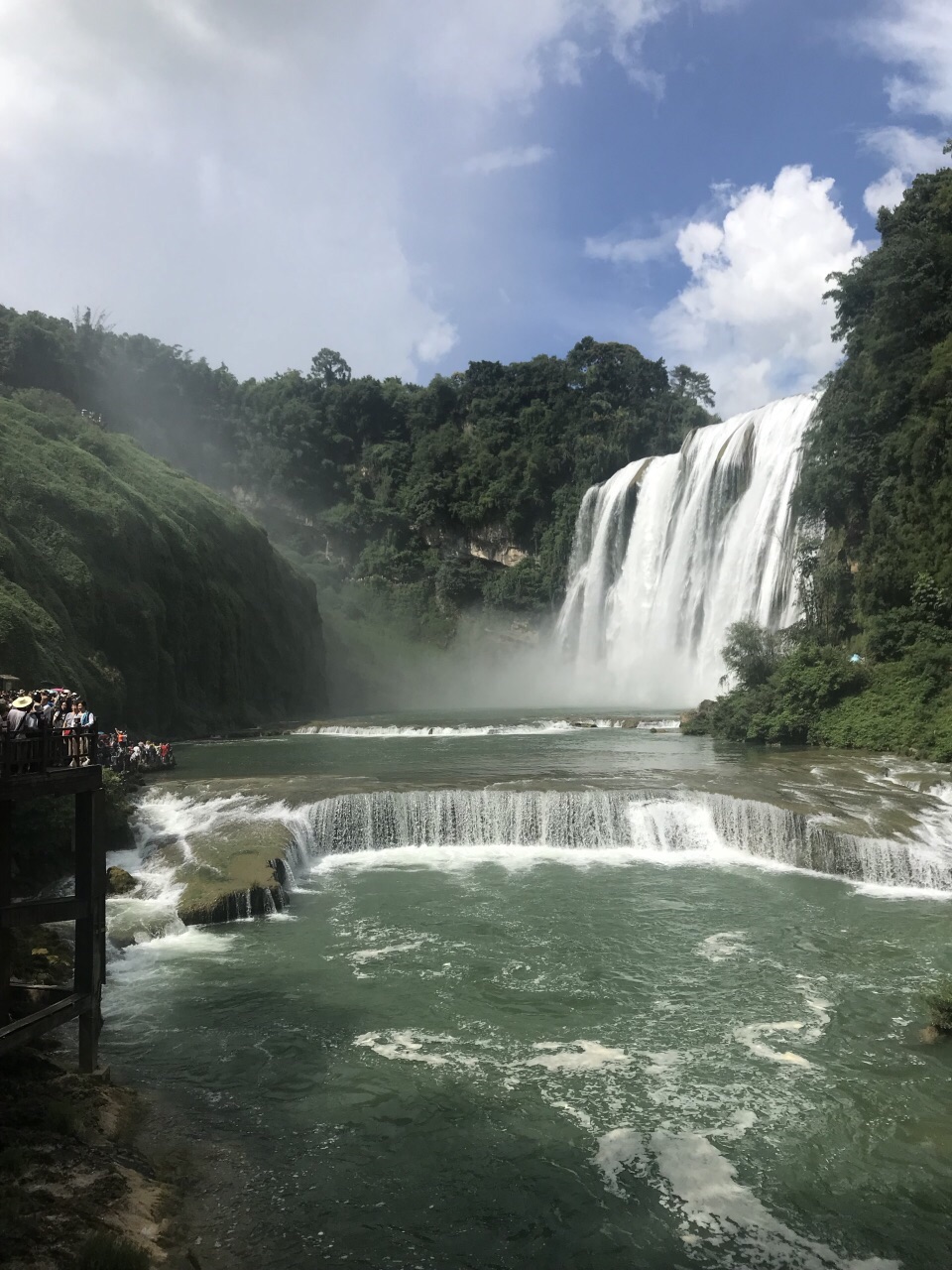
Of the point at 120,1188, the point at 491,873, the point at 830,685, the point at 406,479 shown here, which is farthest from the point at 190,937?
the point at 406,479

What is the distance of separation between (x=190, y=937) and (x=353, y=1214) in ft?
24.1

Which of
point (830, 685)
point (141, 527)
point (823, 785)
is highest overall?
point (141, 527)

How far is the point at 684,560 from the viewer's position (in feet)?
146

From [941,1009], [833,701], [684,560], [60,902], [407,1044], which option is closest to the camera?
[60,902]

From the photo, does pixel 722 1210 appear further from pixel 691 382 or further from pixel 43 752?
pixel 691 382

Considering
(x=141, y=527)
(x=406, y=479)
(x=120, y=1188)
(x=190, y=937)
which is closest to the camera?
(x=120, y=1188)

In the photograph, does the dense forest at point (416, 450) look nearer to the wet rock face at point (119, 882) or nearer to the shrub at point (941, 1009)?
the wet rock face at point (119, 882)

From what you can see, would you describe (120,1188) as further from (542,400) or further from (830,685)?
(542,400)

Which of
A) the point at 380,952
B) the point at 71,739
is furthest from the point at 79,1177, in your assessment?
the point at 380,952

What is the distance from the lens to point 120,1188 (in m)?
6.74

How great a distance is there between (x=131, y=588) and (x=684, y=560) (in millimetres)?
25335

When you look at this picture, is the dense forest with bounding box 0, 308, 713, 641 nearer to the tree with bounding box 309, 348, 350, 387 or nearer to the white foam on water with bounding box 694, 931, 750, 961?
the tree with bounding box 309, 348, 350, 387

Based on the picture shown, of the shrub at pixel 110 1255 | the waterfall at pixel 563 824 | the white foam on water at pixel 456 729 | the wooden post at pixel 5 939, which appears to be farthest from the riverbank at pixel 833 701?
the shrub at pixel 110 1255

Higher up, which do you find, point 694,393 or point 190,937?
point 694,393
